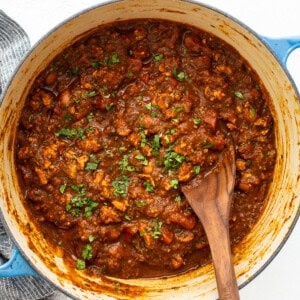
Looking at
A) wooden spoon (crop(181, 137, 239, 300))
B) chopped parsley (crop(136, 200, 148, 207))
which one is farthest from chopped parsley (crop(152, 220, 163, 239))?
wooden spoon (crop(181, 137, 239, 300))

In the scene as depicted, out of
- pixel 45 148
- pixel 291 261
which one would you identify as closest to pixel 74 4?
pixel 45 148

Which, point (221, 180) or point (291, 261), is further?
point (291, 261)

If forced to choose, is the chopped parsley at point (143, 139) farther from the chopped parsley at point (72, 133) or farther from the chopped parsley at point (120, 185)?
the chopped parsley at point (72, 133)

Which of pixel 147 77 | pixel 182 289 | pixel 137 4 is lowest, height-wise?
pixel 182 289

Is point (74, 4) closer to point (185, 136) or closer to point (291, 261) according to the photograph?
point (185, 136)

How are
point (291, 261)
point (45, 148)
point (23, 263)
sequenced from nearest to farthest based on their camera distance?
1. point (23, 263)
2. point (45, 148)
3. point (291, 261)

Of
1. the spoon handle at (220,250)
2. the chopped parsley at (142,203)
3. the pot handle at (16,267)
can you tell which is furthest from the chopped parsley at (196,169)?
the pot handle at (16,267)

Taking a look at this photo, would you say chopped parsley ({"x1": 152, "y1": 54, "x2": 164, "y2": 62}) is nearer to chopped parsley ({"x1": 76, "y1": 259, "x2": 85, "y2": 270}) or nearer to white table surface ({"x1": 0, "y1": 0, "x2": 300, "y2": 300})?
white table surface ({"x1": 0, "y1": 0, "x2": 300, "y2": 300})

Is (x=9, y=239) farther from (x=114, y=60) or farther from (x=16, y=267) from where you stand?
(x=114, y=60)
